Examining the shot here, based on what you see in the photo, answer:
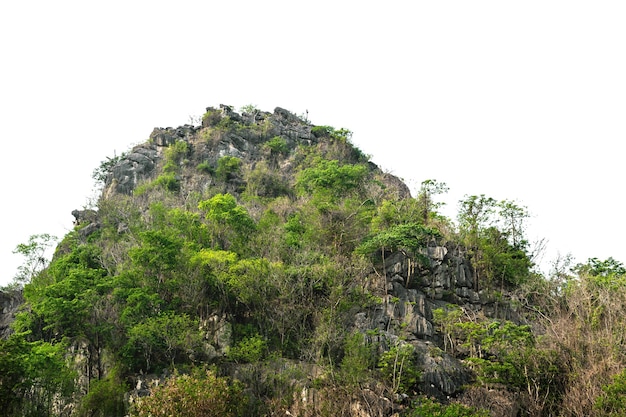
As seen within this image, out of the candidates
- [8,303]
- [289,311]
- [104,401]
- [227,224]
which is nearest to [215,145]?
[227,224]

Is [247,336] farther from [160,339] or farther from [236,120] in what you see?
[236,120]

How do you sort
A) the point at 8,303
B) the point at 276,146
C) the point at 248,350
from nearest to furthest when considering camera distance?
the point at 248,350 < the point at 8,303 < the point at 276,146

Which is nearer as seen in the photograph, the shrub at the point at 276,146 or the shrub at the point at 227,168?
the shrub at the point at 227,168

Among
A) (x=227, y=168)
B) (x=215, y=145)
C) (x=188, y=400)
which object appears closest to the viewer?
(x=188, y=400)

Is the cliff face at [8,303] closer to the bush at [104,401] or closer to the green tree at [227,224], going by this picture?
the green tree at [227,224]

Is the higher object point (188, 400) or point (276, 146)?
point (276, 146)

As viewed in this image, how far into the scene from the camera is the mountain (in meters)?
17.5

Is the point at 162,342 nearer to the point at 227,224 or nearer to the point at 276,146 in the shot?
the point at 227,224

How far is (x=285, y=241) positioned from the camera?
84.5 feet

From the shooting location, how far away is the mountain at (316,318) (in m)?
17.5

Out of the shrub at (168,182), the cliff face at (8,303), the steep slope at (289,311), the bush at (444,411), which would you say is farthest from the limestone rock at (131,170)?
the bush at (444,411)

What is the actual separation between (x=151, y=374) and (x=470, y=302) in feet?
52.6

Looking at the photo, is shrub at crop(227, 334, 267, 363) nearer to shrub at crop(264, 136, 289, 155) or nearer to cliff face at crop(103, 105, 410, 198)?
cliff face at crop(103, 105, 410, 198)

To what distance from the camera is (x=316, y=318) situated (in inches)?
871
